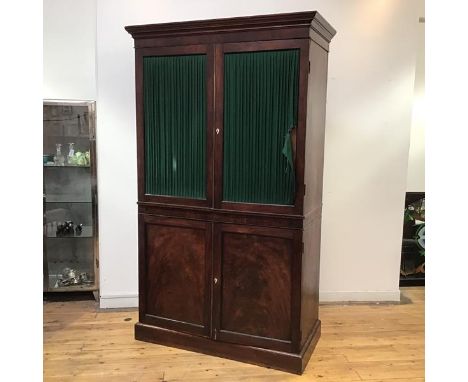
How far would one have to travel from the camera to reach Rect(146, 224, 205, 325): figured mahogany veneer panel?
9.96 ft

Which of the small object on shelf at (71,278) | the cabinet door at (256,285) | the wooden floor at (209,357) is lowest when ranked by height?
the wooden floor at (209,357)

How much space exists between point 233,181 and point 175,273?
2.63 feet

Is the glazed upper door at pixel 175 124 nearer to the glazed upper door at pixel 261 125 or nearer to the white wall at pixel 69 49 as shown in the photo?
the glazed upper door at pixel 261 125

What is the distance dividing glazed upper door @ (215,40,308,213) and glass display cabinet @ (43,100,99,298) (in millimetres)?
1588

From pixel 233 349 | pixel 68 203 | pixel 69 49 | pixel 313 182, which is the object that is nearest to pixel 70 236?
pixel 68 203

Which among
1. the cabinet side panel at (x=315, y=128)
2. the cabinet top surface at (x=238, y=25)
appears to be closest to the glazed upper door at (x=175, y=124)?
the cabinet top surface at (x=238, y=25)

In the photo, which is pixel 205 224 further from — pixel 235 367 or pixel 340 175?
pixel 340 175

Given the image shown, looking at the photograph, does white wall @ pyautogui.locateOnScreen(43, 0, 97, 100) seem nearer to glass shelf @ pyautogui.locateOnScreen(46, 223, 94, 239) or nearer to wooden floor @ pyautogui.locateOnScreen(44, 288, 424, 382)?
glass shelf @ pyautogui.locateOnScreen(46, 223, 94, 239)

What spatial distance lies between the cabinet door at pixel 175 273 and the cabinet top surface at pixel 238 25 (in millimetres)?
1249

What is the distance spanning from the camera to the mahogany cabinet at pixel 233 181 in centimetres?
270

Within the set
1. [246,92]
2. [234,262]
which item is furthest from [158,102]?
[234,262]

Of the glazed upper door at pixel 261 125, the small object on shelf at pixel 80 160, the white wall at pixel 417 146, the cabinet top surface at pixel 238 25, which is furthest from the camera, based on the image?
the white wall at pixel 417 146

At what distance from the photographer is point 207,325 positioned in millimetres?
3037

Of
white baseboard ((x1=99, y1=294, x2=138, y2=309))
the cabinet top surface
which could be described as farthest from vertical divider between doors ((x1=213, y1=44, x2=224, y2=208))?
white baseboard ((x1=99, y1=294, x2=138, y2=309))
